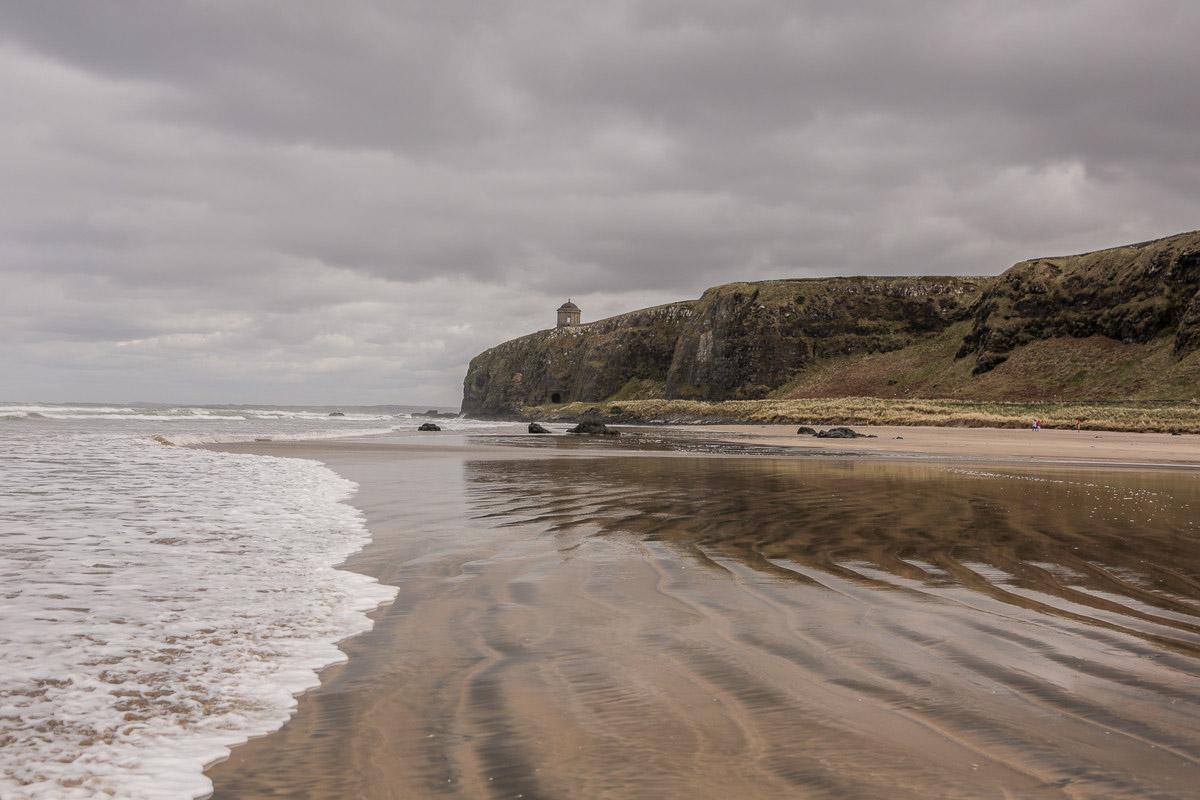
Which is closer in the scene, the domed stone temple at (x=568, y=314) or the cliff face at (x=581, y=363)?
the cliff face at (x=581, y=363)

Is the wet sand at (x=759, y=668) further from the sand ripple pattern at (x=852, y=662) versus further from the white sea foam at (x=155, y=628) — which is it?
the white sea foam at (x=155, y=628)

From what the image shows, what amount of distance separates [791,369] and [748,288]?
586 inches

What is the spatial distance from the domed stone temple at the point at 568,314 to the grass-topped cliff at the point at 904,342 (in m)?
6.83

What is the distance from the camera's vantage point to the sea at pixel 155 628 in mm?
2916

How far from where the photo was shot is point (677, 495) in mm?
12406

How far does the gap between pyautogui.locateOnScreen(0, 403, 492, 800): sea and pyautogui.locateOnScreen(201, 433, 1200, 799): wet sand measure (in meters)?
0.29

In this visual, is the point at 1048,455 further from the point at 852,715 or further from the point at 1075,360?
the point at 1075,360

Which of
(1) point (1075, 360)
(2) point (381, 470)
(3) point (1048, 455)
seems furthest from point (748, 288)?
(2) point (381, 470)

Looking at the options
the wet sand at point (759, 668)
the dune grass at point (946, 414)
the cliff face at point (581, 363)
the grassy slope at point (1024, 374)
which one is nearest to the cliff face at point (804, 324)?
the grassy slope at point (1024, 374)

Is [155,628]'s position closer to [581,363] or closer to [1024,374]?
[1024,374]

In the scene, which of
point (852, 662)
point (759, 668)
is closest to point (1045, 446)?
point (852, 662)

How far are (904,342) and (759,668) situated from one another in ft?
323

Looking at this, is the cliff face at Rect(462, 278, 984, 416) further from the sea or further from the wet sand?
the sea

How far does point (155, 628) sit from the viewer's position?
4625 millimetres
